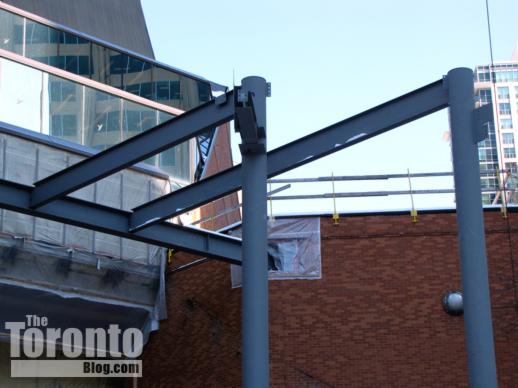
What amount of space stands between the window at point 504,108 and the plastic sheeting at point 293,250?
112 meters

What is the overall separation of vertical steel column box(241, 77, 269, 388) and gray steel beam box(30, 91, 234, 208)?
437 millimetres

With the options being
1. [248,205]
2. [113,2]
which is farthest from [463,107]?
[113,2]

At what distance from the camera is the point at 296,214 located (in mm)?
15219

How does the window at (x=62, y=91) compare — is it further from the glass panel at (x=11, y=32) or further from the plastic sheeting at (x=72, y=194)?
the plastic sheeting at (x=72, y=194)

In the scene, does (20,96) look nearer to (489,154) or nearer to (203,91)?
(203,91)

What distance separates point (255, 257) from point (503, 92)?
393 feet

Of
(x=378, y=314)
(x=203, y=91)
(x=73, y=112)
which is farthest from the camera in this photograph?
(x=203, y=91)

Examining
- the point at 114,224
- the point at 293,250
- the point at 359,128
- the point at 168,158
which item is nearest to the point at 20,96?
the point at 168,158

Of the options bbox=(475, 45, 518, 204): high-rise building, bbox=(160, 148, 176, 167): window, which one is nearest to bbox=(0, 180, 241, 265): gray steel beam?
bbox=(160, 148, 176, 167): window

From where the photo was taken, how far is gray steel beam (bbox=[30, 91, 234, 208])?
10164 mm

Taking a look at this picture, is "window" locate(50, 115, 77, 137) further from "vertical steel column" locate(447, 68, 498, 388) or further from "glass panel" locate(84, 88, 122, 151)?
"vertical steel column" locate(447, 68, 498, 388)

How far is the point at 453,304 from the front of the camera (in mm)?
14242

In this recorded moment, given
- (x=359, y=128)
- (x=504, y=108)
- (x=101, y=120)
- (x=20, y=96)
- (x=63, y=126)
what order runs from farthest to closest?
(x=504, y=108) < (x=101, y=120) < (x=63, y=126) < (x=20, y=96) < (x=359, y=128)

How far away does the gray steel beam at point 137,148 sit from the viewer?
10164 mm
